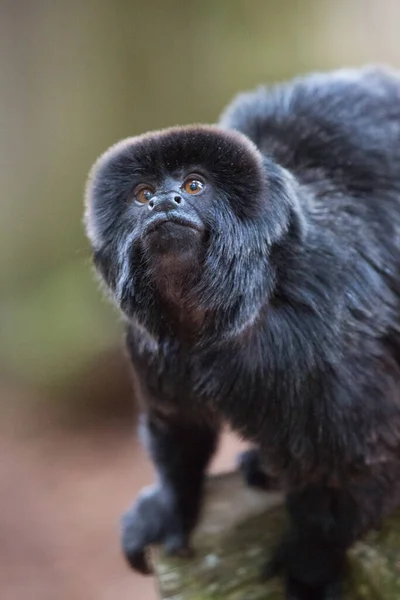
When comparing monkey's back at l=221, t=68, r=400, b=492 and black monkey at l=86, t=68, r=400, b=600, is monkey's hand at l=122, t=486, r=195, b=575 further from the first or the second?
monkey's back at l=221, t=68, r=400, b=492

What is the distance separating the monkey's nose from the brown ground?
2136mm

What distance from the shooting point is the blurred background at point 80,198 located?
317 centimetres

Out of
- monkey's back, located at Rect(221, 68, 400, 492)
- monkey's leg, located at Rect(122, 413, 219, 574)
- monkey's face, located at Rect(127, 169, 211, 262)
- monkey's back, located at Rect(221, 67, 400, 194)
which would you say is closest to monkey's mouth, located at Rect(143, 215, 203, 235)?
monkey's face, located at Rect(127, 169, 211, 262)

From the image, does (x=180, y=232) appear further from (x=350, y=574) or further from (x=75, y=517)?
(x=75, y=517)

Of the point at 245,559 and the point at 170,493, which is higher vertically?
the point at 170,493

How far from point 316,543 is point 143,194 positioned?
3.07 ft

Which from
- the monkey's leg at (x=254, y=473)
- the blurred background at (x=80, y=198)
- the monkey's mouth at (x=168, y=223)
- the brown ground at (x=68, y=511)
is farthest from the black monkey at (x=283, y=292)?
the blurred background at (x=80, y=198)

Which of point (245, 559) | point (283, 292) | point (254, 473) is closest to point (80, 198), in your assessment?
point (254, 473)

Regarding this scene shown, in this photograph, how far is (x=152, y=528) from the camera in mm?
2043

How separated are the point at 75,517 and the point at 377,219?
87.8 inches

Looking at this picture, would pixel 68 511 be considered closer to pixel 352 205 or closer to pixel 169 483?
pixel 169 483

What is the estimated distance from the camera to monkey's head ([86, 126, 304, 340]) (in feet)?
4.46

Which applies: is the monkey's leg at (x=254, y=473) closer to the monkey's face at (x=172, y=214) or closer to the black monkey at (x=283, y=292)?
the black monkey at (x=283, y=292)

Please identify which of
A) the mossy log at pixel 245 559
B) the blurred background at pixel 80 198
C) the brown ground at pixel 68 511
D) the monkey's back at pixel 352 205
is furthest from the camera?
the blurred background at pixel 80 198
